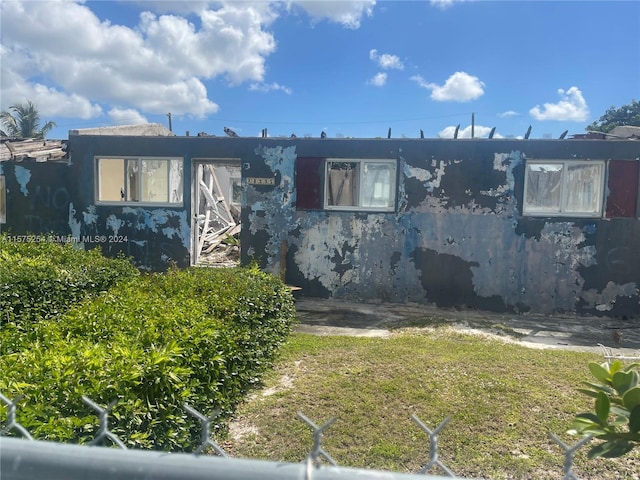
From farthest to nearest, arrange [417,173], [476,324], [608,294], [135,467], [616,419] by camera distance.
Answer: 1. [417,173]
2. [608,294]
3. [476,324]
4. [616,419]
5. [135,467]

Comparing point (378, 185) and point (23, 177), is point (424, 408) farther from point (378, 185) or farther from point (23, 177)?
point (23, 177)

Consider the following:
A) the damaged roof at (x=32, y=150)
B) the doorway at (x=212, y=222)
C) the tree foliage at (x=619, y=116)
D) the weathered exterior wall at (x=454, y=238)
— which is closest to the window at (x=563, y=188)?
the weathered exterior wall at (x=454, y=238)

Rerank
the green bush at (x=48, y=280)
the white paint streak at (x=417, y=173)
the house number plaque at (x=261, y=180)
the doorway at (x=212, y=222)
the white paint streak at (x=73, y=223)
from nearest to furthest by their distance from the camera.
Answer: the green bush at (x=48, y=280) < the white paint streak at (x=417, y=173) < the house number plaque at (x=261, y=180) < the white paint streak at (x=73, y=223) < the doorway at (x=212, y=222)

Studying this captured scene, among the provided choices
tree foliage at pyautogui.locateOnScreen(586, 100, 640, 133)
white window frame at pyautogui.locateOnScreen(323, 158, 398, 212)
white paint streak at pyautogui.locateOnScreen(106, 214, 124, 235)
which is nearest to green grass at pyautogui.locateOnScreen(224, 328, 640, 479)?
white window frame at pyautogui.locateOnScreen(323, 158, 398, 212)

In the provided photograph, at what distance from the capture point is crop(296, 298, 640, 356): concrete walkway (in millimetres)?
6980

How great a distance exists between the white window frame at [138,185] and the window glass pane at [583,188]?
309 inches

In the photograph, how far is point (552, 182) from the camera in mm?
8656

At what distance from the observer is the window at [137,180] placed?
31.4 feet

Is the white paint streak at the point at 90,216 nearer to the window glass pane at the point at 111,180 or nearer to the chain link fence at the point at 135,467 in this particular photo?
the window glass pane at the point at 111,180

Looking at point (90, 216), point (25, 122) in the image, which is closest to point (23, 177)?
point (90, 216)

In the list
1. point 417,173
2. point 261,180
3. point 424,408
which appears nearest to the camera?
point 424,408

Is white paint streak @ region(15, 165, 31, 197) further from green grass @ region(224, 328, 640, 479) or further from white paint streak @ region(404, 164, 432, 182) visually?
white paint streak @ region(404, 164, 432, 182)

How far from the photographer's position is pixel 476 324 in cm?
778

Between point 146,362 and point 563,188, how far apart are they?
849 centimetres
